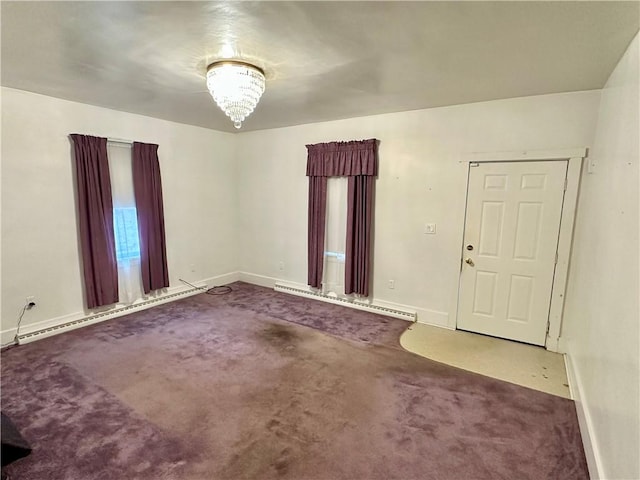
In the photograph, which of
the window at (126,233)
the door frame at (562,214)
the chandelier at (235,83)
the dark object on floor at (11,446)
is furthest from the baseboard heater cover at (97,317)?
the door frame at (562,214)

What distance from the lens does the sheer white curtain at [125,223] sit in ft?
12.5

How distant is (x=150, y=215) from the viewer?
4125 mm

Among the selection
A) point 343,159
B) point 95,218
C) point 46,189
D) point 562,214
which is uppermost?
point 343,159

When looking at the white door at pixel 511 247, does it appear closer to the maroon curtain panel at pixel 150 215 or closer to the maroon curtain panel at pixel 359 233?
the maroon curtain panel at pixel 359 233

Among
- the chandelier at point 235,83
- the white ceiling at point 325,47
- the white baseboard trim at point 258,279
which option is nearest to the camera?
the white ceiling at point 325,47

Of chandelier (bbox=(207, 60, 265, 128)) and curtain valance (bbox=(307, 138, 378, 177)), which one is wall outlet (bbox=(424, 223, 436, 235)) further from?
chandelier (bbox=(207, 60, 265, 128))

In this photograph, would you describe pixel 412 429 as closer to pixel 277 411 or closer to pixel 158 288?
pixel 277 411

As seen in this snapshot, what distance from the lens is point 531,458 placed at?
6.18 ft

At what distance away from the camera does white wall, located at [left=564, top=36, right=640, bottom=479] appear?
4.57 feet

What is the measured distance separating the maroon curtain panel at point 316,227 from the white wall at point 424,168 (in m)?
0.22

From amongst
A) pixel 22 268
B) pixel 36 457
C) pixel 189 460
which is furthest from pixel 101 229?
pixel 189 460

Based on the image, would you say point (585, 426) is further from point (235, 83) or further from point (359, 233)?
point (235, 83)

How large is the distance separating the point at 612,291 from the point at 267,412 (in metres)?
2.21

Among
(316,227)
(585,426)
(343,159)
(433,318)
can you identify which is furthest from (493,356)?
(343,159)
